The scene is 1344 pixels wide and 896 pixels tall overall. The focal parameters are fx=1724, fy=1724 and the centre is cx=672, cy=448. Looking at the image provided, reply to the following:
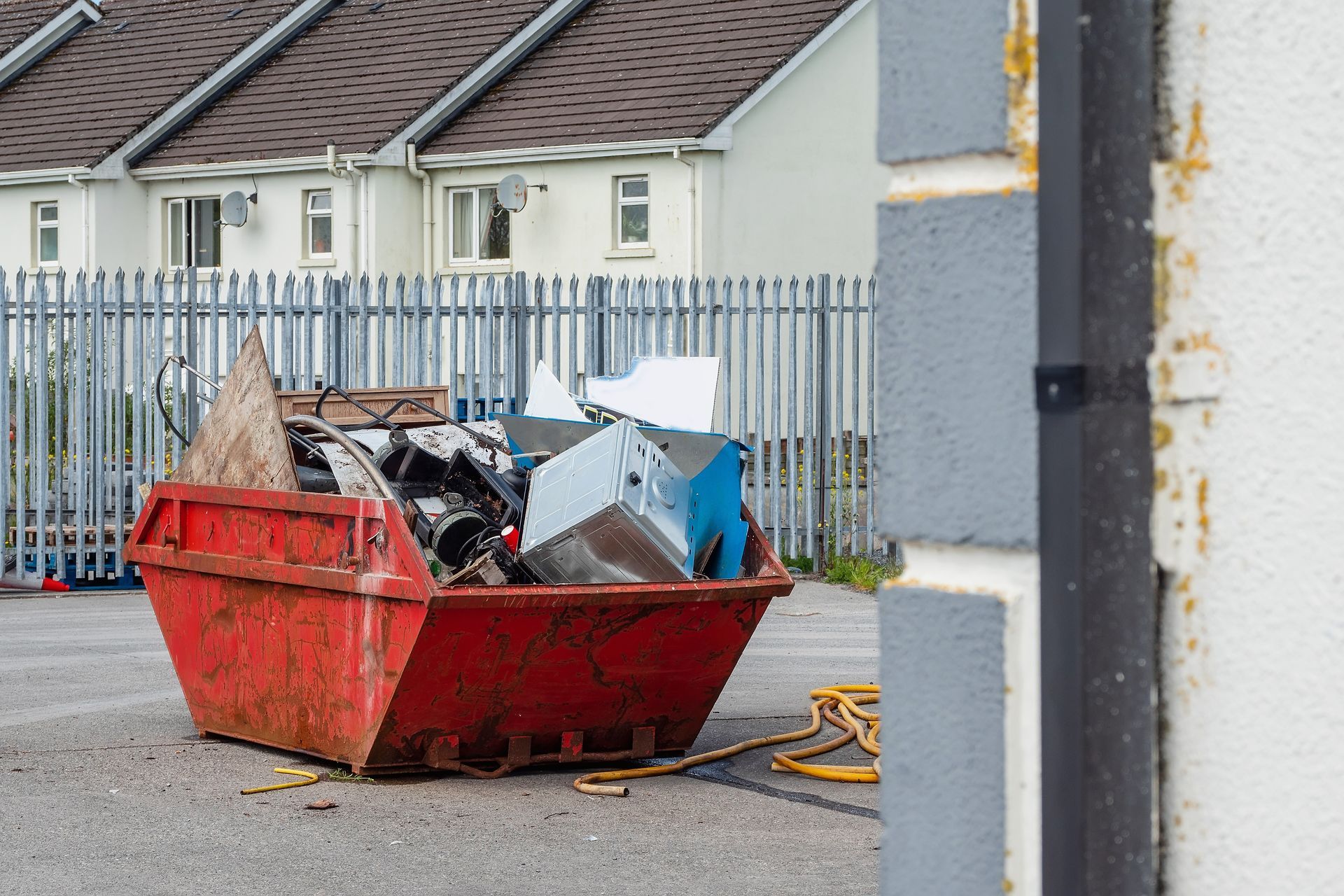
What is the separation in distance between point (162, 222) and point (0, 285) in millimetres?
14971

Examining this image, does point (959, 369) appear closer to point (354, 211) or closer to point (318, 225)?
point (354, 211)

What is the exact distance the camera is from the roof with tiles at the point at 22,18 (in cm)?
3009

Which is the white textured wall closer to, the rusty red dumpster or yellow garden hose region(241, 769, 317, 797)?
the rusty red dumpster

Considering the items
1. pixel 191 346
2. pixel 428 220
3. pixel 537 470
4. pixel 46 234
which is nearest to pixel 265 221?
pixel 428 220

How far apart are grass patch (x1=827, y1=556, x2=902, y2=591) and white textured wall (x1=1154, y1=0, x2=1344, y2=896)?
10776mm

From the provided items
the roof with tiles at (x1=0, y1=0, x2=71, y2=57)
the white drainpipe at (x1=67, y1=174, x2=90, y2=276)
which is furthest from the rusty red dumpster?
the roof with tiles at (x1=0, y1=0, x2=71, y2=57)

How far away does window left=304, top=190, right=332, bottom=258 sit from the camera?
26.0 metres

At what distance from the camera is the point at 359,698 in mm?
6152

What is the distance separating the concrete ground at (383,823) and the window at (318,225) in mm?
18520

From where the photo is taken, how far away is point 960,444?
1906 millimetres

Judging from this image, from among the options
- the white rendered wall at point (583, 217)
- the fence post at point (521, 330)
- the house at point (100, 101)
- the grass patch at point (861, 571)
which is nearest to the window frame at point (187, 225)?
the house at point (100, 101)

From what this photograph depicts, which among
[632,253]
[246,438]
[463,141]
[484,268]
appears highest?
[463,141]

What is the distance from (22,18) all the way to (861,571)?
2371 centimetres

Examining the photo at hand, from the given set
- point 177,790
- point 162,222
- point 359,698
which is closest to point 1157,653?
point 359,698
